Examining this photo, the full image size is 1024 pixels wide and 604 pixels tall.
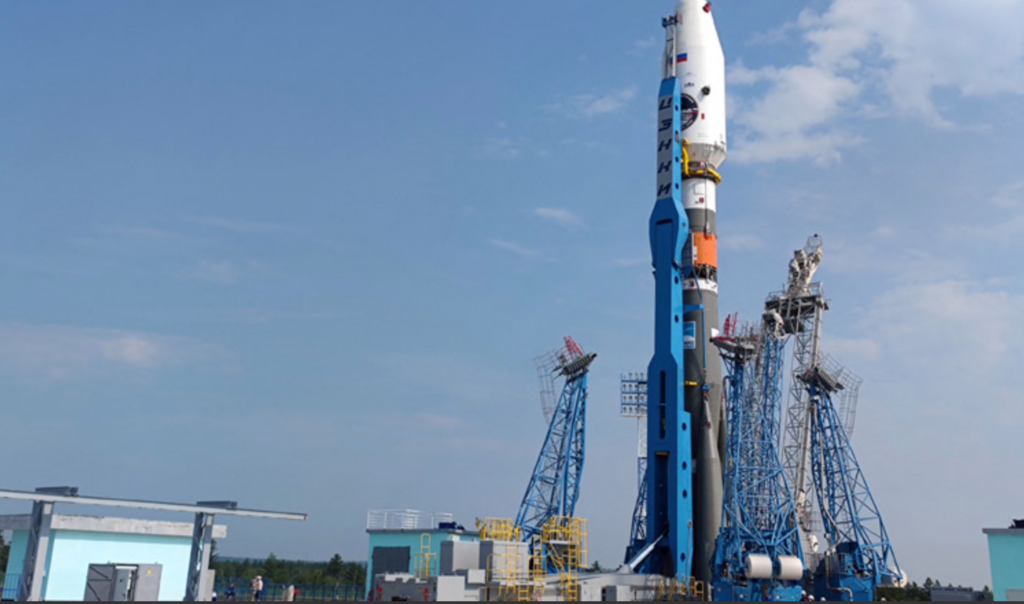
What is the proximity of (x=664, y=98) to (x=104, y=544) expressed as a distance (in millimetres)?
34455

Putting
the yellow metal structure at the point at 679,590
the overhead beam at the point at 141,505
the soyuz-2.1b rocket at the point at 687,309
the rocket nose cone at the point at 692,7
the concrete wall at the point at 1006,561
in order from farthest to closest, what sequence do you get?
the rocket nose cone at the point at 692,7, the soyuz-2.1b rocket at the point at 687,309, the yellow metal structure at the point at 679,590, the concrete wall at the point at 1006,561, the overhead beam at the point at 141,505

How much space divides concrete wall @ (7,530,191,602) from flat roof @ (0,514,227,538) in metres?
0.22

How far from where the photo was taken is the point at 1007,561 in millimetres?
35094

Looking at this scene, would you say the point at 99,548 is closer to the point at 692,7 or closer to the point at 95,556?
the point at 95,556

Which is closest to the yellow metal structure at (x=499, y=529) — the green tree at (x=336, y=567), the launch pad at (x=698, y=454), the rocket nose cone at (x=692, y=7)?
the launch pad at (x=698, y=454)

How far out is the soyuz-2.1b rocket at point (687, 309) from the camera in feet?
145

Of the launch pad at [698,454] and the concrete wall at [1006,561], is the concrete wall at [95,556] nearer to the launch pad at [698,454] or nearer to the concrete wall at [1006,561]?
the launch pad at [698,454]

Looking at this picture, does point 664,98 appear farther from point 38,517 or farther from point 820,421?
point 38,517

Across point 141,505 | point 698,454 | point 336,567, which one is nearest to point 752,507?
point 698,454

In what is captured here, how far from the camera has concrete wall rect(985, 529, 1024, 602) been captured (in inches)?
1363

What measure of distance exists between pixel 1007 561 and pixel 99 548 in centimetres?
3447

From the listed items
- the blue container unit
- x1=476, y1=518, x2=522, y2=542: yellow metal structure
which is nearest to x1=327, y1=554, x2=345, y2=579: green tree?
the blue container unit

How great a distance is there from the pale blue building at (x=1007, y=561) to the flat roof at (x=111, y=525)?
1155 inches

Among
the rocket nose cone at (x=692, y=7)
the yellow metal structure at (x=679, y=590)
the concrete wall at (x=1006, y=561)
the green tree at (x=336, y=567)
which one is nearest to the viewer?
the concrete wall at (x=1006, y=561)
